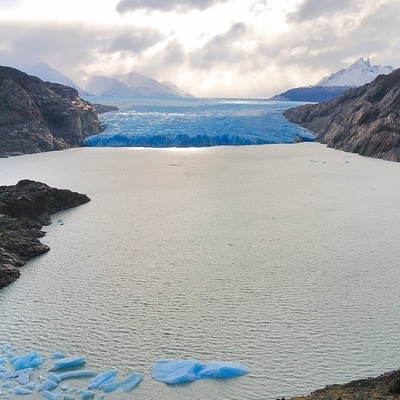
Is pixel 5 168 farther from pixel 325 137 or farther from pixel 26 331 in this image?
pixel 325 137

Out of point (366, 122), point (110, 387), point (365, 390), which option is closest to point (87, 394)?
point (110, 387)

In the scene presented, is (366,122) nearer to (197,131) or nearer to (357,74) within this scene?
(197,131)

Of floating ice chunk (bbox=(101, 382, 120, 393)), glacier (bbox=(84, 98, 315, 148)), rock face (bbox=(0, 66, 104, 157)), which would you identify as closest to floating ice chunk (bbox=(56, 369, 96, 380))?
floating ice chunk (bbox=(101, 382, 120, 393))

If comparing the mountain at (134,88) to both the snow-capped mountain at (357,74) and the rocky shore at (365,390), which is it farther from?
the rocky shore at (365,390)

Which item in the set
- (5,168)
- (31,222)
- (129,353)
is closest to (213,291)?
(129,353)

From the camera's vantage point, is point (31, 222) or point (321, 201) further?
point (321, 201)
